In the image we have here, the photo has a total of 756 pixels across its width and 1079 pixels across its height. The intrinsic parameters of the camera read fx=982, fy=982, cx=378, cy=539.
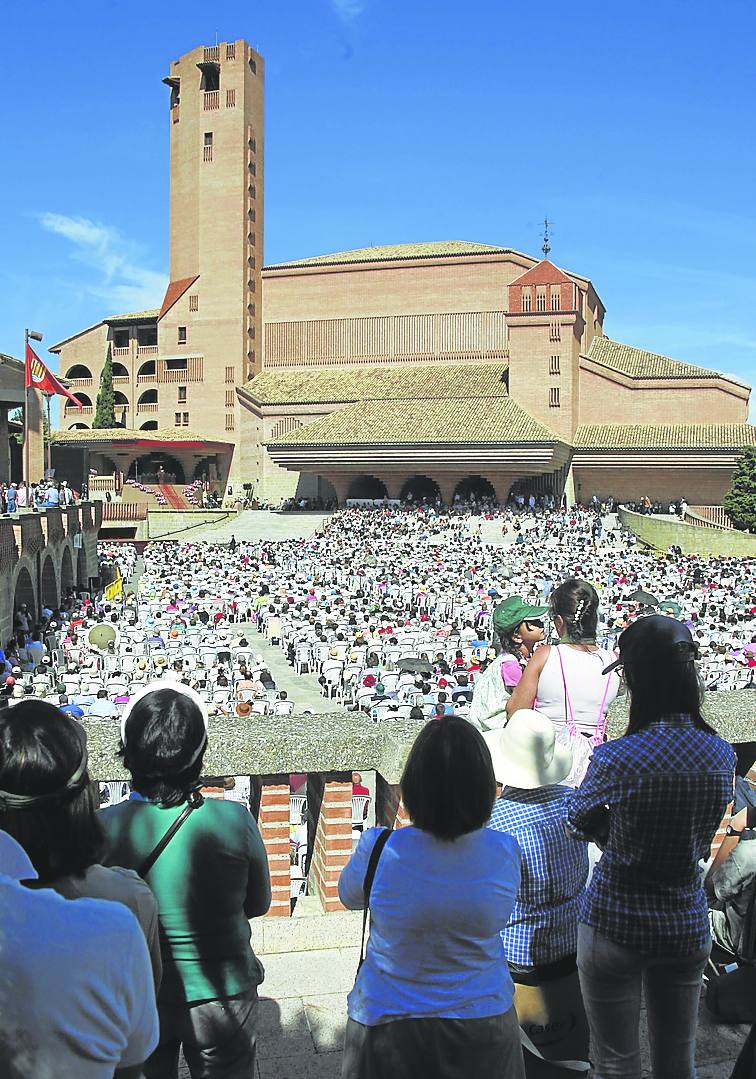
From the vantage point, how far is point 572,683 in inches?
149

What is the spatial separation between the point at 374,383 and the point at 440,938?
60.3 meters

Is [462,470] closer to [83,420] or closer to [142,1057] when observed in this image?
[83,420]

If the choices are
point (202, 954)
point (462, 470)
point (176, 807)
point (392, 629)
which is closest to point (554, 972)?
point (202, 954)

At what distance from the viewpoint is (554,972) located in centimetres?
301

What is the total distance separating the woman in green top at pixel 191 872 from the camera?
101 inches

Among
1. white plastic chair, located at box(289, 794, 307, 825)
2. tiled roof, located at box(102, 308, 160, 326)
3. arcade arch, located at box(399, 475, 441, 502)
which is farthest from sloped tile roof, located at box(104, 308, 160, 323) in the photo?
white plastic chair, located at box(289, 794, 307, 825)

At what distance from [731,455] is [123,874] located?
53177mm

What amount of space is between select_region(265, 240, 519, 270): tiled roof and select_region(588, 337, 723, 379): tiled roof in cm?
876

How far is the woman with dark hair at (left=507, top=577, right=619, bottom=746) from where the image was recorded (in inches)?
149

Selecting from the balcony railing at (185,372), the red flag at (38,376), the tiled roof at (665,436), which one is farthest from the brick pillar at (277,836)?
the balcony railing at (185,372)

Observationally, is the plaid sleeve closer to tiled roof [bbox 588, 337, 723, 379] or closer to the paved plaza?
the paved plaza

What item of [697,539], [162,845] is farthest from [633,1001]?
[697,539]

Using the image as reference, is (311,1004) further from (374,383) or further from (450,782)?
(374,383)

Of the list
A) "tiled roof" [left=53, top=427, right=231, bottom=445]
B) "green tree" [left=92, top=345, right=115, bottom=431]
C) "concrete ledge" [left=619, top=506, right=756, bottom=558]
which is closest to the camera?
"concrete ledge" [left=619, top=506, right=756, bottom=558]
